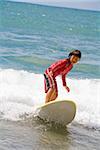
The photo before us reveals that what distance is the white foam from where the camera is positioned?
868 cm

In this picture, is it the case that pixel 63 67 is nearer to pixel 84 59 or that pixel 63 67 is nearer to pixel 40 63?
pixel 40 63

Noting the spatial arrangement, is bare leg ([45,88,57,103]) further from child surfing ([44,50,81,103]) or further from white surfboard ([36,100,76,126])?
white surfboard ([36,100,76,126])

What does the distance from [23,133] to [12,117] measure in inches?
37.7

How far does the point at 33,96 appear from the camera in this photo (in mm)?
10445

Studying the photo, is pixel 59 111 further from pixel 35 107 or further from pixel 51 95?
pixel 35 107

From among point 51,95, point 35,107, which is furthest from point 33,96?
point 51,95

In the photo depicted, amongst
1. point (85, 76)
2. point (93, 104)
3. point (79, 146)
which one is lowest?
point (79, 146)

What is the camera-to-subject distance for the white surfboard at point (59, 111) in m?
7.95

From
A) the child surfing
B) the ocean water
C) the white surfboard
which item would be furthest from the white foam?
the child surfing

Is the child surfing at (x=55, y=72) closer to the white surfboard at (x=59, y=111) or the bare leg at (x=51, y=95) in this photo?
the bare leg at (x=51, y=95)

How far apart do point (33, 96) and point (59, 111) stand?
2474mm

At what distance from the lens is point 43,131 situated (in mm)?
7551

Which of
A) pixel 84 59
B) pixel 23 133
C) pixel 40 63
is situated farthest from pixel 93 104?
pixel 84 59

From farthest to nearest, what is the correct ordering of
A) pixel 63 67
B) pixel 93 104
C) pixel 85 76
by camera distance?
pixel 85 76
pixel 93 104
pixel 63 67
